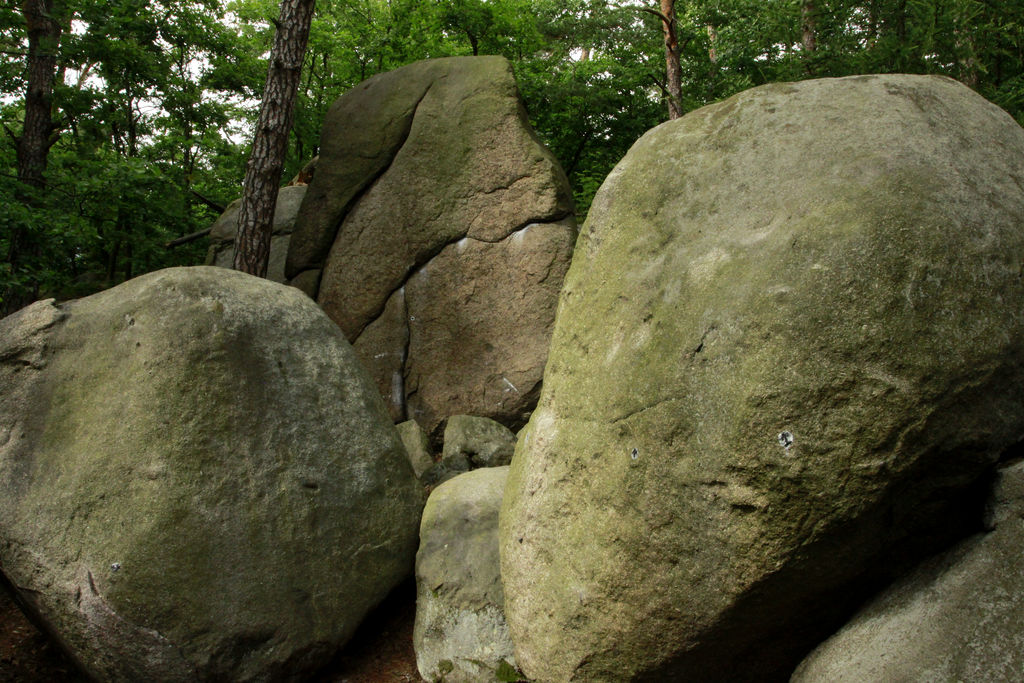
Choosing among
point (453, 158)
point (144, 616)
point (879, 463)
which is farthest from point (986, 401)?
point (453, 158)

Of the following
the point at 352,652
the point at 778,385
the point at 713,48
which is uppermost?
the point at 713,48

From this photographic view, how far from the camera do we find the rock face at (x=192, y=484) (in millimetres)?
3783

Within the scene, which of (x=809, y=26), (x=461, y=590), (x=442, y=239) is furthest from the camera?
(x=809, y=26)

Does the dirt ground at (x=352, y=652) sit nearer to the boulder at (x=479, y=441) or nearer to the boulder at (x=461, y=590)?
the boulder at (x=461, y=590)

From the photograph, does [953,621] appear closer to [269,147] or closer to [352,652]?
[352,652]

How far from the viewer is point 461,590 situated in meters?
4.18

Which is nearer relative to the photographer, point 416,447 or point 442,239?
point 416,447

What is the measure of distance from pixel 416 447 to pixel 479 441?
1.65ft

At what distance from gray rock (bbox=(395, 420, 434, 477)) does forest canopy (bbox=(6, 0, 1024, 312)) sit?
3.39 m

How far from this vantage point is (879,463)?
8.08 ft

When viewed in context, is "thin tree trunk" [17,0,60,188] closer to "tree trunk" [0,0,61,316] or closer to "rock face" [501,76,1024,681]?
"tree trunk" [0,0,61,316]

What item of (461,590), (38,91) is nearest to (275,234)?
(38,91)

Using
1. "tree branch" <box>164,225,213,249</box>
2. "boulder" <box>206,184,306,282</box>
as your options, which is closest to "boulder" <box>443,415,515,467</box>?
"boulder" <box>206,184,306,282</box>

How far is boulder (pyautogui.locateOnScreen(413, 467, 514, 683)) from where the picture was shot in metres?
3.99
